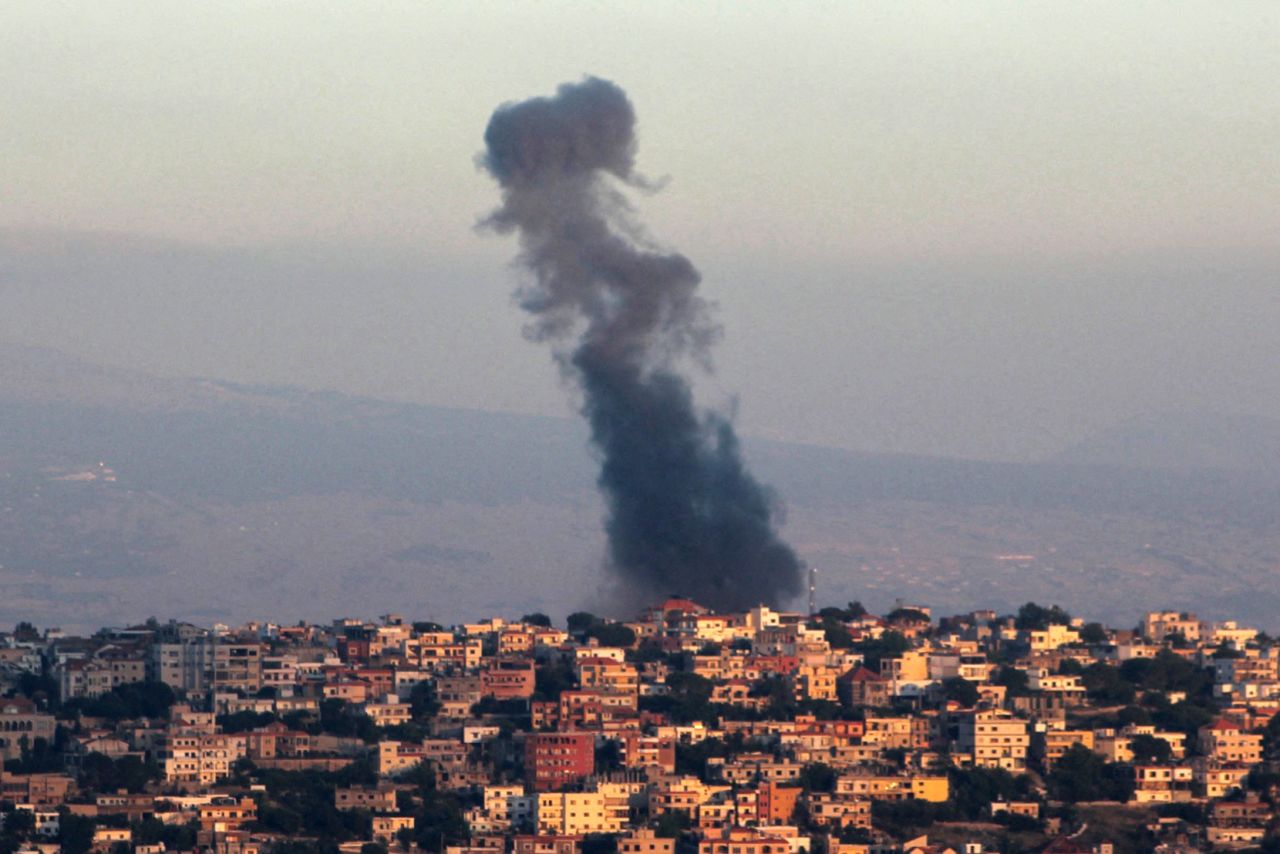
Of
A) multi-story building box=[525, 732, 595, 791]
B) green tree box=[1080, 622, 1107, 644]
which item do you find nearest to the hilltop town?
multi-story building box=[525, 732, 595, 791]

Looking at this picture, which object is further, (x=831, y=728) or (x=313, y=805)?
(x=831, y=728)

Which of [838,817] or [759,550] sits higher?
[759,550]

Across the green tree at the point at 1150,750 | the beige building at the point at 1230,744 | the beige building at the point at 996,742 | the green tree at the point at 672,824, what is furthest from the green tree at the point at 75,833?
the beige building at the point at 1230,744

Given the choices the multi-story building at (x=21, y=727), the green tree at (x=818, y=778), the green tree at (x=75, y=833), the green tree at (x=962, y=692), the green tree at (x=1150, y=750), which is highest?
the green tree at (x=962, y=692)

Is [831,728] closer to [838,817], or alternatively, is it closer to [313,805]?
[838,817]

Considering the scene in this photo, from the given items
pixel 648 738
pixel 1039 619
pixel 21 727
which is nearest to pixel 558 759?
pixel 648 738

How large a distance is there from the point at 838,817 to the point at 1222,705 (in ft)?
58.8

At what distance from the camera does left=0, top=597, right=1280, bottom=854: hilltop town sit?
91125mm

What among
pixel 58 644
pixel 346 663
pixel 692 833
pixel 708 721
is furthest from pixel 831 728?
pixel 58 644

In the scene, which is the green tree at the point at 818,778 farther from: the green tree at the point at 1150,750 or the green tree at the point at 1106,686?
the green tree at the point at 1106,686

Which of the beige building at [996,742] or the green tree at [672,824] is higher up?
the beige building at [996,742]

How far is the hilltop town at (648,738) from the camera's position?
299ft

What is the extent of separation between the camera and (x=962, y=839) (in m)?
91.2

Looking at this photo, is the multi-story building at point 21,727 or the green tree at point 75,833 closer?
the green tree at point 75,833
